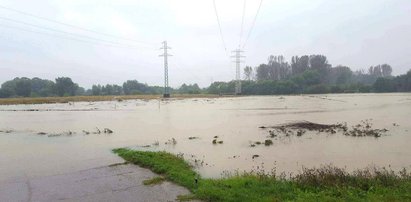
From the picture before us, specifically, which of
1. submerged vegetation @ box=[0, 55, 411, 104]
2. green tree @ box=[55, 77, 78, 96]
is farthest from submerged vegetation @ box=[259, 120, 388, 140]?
green tree @ box=[55, 77, 78, 96]

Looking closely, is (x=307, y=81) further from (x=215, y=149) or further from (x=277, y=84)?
(x=215, y=149)

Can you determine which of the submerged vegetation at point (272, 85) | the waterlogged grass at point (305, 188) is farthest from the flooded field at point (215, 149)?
the submerged vegetation at point (272, 85)

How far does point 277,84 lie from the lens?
142 m

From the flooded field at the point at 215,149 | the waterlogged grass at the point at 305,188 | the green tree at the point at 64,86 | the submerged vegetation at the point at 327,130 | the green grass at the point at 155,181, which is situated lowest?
the flooded field at the point at 215,149

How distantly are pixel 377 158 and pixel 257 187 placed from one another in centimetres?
792

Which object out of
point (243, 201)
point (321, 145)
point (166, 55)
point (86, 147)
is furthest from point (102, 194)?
point (166, 55)

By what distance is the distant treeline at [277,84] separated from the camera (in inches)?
4849

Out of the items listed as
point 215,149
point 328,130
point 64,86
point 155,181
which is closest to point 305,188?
point 155,181

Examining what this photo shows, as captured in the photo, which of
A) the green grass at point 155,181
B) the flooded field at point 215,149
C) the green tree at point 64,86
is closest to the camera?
Answer: the green grass at point 155,181

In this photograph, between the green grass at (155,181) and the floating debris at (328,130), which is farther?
the floating debris at (328,130)

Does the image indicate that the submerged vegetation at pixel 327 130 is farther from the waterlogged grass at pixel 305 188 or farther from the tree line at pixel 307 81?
the tree line at pixel 307 81

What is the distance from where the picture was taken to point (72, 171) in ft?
44.2

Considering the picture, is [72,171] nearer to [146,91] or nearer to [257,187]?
[257,187]

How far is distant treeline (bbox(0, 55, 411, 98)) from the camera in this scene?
123 metres
